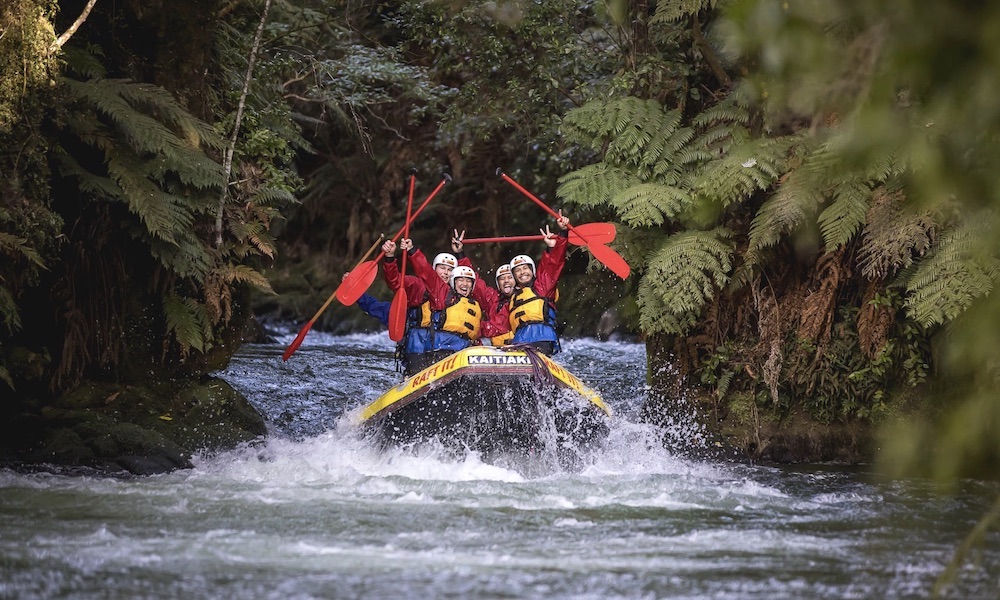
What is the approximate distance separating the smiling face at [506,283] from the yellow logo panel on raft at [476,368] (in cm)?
119

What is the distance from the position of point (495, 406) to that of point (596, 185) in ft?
5.88

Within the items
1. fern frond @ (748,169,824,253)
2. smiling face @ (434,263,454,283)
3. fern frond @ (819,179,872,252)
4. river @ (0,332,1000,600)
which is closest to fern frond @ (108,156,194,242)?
river @ (0,332,1000,600)

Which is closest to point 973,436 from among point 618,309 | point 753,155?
point 753,155

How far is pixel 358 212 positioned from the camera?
16.3 m

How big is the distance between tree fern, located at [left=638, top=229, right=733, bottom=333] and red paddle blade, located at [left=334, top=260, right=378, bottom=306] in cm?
217

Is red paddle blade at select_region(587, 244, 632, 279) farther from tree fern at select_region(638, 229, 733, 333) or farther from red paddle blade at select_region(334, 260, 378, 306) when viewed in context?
red paddle blade at select_region(334, 260, 378, 306)

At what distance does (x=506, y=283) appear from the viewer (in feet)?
28.5

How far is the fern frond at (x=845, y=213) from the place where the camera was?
6828 millimetres

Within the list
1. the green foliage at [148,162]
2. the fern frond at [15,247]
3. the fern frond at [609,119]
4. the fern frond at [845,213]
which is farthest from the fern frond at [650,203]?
the fern frond at [15,247]

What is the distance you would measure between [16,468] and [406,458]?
2.46 m

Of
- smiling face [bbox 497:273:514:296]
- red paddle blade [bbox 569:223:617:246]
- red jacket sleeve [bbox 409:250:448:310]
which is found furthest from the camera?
smiling face [bbox 497:273:514:296]

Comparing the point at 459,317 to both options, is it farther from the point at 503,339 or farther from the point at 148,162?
the point at 148,162

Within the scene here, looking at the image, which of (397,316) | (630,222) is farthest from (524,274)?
(630,222)

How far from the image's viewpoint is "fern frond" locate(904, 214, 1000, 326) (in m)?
6.36
